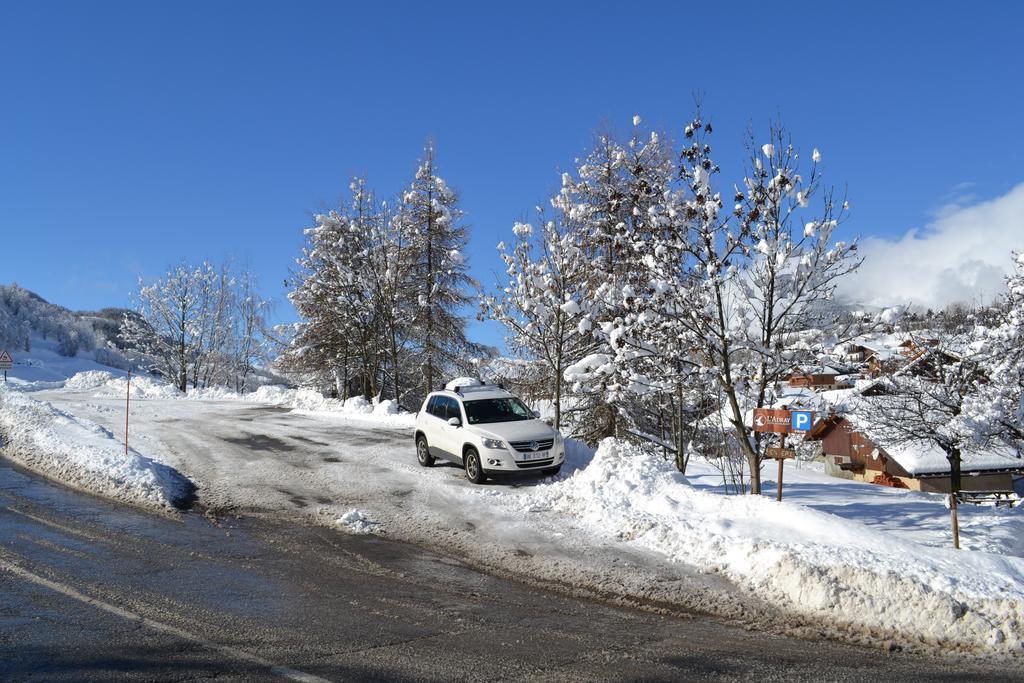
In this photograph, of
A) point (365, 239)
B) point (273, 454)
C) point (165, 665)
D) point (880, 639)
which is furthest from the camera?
point (365, 239)

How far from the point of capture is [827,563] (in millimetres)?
7637

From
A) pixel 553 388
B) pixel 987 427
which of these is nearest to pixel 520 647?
pixel 553 388

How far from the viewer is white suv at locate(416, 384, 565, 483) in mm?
13094

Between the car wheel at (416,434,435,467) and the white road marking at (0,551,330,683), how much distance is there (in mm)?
8288

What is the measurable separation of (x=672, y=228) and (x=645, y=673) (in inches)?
312

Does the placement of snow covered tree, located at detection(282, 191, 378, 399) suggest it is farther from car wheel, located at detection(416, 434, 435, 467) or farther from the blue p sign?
the blue p sign

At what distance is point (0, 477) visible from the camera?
1278cm

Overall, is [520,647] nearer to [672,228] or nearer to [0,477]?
[672,228]

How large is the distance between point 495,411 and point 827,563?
802cm

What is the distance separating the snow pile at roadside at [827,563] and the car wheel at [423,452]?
4368mm

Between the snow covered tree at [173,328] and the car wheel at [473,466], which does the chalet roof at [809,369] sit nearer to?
the car wheel at [473,466]

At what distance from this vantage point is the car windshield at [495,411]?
46.6 feet

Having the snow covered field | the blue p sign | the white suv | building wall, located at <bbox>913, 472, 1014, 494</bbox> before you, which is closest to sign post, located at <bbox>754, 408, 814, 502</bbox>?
the blue p sign

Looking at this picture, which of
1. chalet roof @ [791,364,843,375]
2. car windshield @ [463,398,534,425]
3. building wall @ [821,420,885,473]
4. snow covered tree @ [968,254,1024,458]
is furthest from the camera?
building wall @ [821,420,885,473]
